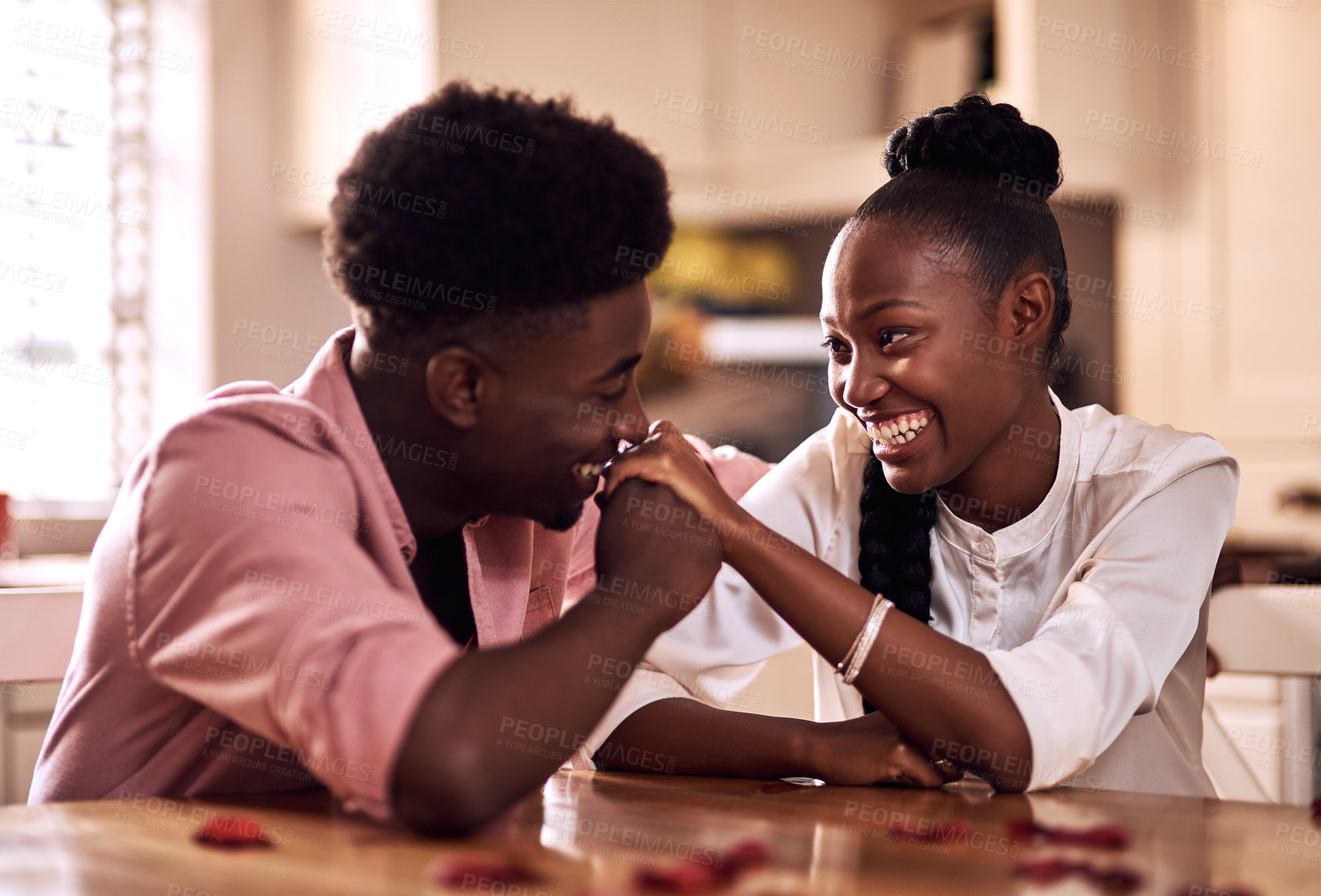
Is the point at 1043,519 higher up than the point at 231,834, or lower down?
higher up

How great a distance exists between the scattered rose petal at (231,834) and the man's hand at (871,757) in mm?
478

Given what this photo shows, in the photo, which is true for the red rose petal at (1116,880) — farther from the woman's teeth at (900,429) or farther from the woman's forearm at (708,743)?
the woman's teeth at (900,429)

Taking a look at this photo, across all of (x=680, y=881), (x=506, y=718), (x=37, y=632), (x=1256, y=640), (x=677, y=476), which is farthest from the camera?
(x=1256, y=640)

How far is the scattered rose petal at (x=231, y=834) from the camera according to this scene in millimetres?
713

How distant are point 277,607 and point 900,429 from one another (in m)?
0.70

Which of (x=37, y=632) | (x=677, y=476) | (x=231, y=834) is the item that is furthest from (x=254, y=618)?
(x=37, y=632)

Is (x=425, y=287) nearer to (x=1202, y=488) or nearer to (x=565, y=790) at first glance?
(x=565, y=790)

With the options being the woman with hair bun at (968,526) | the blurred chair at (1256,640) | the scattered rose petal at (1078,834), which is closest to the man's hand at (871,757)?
Answer: the woman with hair bun at (968,526)

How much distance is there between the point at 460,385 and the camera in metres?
0.95

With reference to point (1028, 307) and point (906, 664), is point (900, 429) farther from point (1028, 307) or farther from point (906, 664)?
point (906, 664)

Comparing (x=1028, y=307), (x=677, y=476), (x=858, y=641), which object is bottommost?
(x=858, y=641)

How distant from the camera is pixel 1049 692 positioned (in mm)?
989

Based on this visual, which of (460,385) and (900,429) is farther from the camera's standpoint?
(900,429)

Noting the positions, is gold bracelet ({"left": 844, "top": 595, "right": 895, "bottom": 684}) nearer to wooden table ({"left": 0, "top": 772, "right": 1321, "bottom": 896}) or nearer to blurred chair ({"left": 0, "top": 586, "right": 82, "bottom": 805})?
wooden table ({"left": 0, "top": 772, "right": 1321, "bottom": 896})
